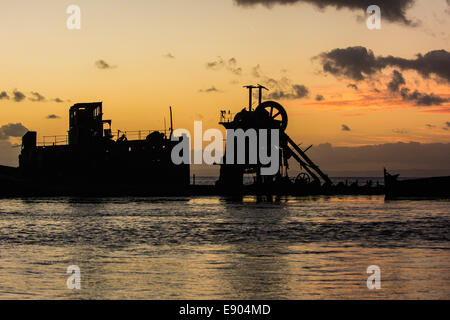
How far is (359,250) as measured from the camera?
98.0 feet

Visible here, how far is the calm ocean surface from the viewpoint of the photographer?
1902 centimetres

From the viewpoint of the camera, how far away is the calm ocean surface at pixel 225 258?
19.0 metres

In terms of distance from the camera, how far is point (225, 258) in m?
26.7

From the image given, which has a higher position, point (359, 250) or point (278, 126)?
point (278, 126)

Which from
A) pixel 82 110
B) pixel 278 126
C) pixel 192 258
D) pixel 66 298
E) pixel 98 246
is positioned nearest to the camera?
pixel 66 298

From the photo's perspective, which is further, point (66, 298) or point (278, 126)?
point (278, 126)

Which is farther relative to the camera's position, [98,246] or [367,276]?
[98,246]

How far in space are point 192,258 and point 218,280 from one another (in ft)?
20.2

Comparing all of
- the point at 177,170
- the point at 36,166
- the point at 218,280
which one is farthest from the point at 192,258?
the point at 36,166

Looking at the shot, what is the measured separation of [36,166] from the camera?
97.4 meters
